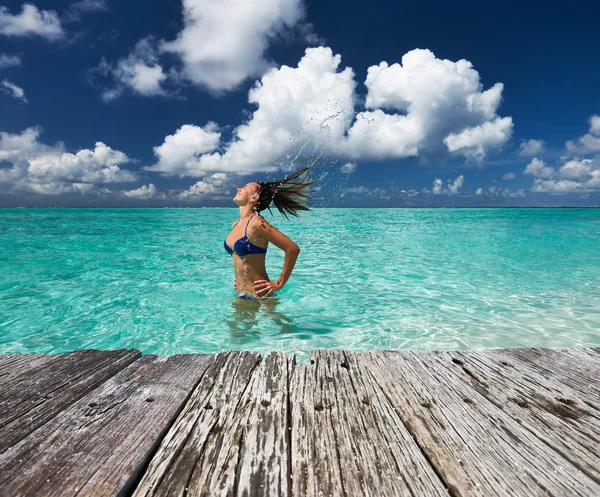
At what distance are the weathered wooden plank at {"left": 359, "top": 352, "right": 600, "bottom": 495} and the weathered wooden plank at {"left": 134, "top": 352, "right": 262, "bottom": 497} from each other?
0.84 meters

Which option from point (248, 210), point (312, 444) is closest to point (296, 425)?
point (312, 444)

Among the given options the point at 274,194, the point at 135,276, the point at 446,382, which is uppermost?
the point at 274,194

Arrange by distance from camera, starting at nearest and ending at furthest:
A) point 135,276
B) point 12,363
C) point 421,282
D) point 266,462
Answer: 1. point 266,462
2. point 12,363
3. point 421,282
4. point 135,276

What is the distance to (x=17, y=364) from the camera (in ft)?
7.43

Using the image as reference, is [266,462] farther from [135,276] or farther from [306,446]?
[135,276]

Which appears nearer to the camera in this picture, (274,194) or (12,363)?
(12,363)

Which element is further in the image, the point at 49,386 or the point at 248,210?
the point at 248,210

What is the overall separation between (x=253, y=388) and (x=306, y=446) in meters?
0.56

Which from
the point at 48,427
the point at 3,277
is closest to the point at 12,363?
the point at 48,427

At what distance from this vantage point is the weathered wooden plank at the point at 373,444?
1312 millimetres

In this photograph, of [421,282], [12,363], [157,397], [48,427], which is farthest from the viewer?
[421,282]

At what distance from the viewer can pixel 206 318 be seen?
19.1 ft

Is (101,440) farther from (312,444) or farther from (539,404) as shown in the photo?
(539,404)

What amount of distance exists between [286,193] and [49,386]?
3663 millimetres
